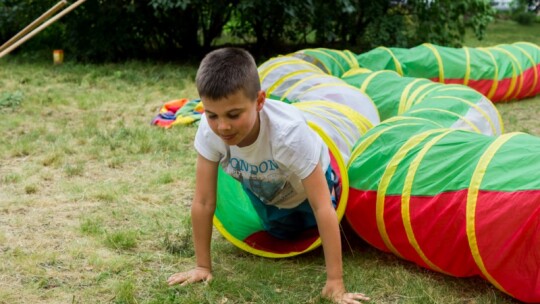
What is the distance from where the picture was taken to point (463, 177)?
3035 millimetres

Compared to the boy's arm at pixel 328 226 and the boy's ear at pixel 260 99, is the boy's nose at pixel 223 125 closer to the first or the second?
the boy's ear at pixel 260 99

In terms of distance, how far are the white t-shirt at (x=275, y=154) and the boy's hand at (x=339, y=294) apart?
506 mm

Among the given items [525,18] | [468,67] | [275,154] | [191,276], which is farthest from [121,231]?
[525,18]

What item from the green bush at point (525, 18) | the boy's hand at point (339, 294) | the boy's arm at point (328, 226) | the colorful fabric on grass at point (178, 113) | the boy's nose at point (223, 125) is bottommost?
the green bush at point (525, 18)

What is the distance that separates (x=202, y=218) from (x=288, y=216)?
0.59 metres

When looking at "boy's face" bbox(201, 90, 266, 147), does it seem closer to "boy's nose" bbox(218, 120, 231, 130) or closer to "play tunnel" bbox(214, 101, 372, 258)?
"boy's nose" bbox(218, 120, 231, 130)

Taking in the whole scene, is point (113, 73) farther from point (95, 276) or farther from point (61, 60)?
point (95, 276)

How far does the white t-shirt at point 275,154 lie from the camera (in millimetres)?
2896

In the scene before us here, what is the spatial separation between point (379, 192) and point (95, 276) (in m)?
1.49

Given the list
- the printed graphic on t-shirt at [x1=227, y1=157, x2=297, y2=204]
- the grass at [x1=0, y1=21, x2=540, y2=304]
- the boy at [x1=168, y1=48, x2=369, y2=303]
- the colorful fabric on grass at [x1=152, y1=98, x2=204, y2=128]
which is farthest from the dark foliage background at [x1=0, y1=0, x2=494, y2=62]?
the boy at [x1=168, y1=48, x2=369, y2=303]

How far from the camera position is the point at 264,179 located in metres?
3.16

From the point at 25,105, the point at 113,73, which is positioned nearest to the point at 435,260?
the point at 25,105

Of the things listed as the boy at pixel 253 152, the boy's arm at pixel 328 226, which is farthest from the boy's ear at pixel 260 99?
the boy's arm at pixel 328 226

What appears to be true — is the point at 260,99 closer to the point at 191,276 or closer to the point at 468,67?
the point at 191,276
